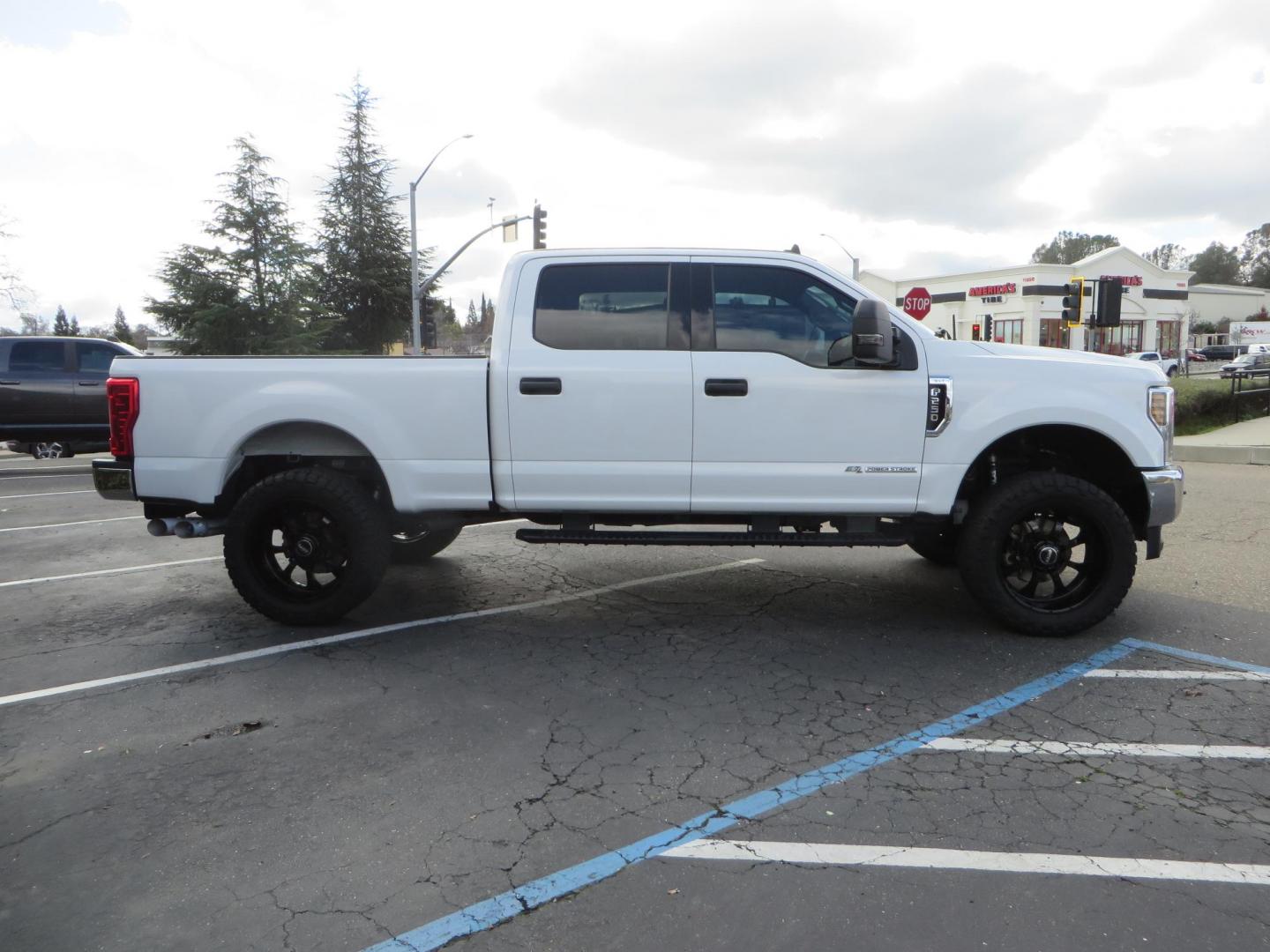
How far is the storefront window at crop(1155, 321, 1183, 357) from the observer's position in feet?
199

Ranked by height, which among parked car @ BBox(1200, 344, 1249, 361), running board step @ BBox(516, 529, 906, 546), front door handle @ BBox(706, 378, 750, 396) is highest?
parked car @ BBox(1200, 344, 1249, 361)

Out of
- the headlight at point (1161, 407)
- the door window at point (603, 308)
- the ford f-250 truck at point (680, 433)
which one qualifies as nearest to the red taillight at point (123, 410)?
the ford f-250 truck at point (680, 433)

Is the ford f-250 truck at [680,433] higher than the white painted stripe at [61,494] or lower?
higher

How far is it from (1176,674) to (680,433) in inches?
112

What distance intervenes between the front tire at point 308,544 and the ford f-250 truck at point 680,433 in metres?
0.02

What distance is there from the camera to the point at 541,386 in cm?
491

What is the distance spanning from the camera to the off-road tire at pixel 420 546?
690 cm

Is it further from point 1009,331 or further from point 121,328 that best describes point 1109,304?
point 121,328

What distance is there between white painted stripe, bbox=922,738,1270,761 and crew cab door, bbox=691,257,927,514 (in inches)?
62.7

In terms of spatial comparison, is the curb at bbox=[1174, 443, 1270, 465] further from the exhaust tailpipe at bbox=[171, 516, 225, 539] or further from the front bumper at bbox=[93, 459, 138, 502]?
the front bumper at bbox=[93, 459, 138, 502]

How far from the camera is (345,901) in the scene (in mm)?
2625

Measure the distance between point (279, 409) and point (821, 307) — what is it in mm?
Result: 3190

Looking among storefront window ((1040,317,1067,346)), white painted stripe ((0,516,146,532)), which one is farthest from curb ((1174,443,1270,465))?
storefront window ((1040,317,1067,346))

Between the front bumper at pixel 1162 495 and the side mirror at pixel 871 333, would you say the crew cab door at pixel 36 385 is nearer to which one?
the side mirror at pixel 871 333
